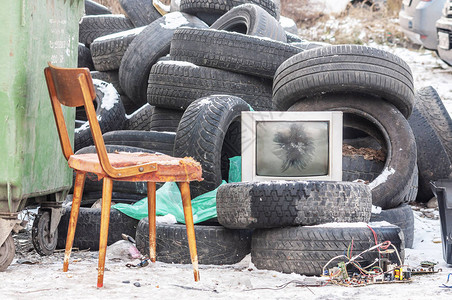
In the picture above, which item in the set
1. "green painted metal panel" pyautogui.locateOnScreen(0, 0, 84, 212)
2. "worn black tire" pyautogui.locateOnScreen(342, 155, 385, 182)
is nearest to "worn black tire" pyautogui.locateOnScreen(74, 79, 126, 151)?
"green painted metal panel" pyautogui.locateOnScreen(0, 0, 84, 212)

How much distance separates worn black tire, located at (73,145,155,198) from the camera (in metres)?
3.92

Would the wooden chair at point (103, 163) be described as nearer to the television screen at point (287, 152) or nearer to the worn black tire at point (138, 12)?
the television screen at point (287, 152)

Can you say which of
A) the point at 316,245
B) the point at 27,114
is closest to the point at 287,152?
the point at 316,245

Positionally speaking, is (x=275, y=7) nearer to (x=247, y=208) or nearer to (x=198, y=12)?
(x=198, y=12)

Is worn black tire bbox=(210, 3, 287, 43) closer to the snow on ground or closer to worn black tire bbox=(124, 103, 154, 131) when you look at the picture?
worn black tire bbox=(124, 103, 154, 131)

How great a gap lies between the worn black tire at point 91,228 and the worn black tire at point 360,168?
1.59 metres

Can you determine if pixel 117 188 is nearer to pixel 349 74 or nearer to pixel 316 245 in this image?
pixel 316 245

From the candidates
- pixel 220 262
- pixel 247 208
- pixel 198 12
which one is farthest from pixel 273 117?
pixel 198 12

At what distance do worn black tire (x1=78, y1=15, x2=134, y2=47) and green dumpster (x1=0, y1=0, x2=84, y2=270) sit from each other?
11.8ft

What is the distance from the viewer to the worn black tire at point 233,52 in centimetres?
475

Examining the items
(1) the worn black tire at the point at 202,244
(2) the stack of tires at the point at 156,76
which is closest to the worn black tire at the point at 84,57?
(2) the stack of tires at the point at 156,76

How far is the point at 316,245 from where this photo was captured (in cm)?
301

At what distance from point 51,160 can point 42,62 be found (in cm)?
54

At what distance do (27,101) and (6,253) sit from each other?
2.45 ft
